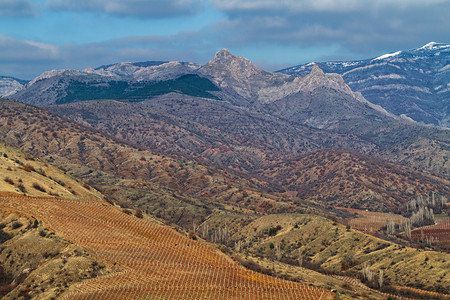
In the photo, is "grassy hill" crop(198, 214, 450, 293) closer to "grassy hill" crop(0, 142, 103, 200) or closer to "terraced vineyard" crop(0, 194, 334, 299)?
"terraced vineyard" crop(0, 194, 334, 299)

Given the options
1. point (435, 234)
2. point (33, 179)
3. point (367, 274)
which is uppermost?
point (33, 179)

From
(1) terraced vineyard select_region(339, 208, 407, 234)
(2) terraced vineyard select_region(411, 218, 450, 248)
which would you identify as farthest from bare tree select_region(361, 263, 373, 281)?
(1) terraced vineyard select_region(339, 208, 407, 234)

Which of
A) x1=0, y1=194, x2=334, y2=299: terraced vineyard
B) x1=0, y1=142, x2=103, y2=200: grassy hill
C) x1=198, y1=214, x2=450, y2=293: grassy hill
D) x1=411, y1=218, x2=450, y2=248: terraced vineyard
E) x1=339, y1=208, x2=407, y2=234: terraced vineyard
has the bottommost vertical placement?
x1=339, y1=208, x2=407, y2=234: terraced vineyard

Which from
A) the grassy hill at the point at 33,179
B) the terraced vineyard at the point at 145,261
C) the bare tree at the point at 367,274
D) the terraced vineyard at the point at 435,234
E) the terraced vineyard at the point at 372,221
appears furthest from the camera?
the terraced vineyard at the point at 372,221

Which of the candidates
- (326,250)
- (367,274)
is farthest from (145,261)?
(326,250)

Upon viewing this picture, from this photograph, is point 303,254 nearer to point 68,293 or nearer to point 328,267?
point 328,267

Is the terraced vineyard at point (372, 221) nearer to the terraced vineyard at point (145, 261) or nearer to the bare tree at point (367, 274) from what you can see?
the bare tree at point (367, 274)

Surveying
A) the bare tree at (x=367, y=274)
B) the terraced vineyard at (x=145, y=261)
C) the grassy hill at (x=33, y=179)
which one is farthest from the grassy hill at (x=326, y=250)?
the grassy hill at (x=33, y=179)

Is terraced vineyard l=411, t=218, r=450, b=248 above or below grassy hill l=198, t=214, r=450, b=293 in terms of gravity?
below

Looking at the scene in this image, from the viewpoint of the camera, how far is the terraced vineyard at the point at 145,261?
55.2 metres

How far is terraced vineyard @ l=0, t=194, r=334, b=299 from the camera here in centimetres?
5516

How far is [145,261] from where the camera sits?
65188mm

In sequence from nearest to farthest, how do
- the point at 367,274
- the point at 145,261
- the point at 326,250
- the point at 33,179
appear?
the point at 145,261, the point at 33,179, the point at 367,274, the point at 326,250

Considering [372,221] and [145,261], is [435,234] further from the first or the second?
[145,261]
